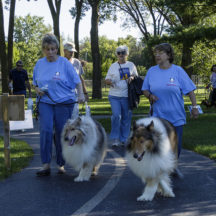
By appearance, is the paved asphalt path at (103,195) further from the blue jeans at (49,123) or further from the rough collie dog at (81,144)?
the blue jeans at (49,123)

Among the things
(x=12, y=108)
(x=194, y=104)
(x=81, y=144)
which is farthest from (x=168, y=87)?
(x=12, y=108)

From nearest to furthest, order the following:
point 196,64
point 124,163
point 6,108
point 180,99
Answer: point 180,99
point 6,108
point 124,163
point 196,64

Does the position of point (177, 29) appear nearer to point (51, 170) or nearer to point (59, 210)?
point (51, 170)

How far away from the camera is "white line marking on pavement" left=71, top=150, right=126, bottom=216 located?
183 inches

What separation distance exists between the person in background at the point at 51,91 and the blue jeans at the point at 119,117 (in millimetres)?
2738

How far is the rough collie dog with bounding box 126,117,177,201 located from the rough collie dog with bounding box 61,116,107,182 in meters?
1.11

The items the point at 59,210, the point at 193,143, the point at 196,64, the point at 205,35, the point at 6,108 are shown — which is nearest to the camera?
the point at 59,210

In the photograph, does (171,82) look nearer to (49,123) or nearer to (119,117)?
(49,123)

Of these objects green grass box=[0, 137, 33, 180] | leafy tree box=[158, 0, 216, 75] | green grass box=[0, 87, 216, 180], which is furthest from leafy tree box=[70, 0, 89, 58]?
green grass box=[0, 137, 33, 180]

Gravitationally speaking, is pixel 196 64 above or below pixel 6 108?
above

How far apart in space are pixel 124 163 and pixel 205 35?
8.14m

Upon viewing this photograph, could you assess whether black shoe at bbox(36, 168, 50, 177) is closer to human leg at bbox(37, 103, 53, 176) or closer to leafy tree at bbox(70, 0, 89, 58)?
human leg at bbox(37, 103, 53, 176)

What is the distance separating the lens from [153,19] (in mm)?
42781

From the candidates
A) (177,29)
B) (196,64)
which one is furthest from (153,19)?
(177,29)
